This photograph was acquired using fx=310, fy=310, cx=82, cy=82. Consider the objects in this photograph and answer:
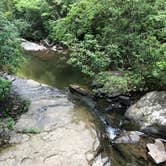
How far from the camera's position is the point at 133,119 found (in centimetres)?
859

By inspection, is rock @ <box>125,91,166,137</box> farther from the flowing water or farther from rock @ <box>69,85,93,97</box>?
rock @ <box>69,85,93,97</box>

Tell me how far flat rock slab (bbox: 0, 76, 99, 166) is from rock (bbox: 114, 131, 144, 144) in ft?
2.16

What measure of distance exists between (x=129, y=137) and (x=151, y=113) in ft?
3.53

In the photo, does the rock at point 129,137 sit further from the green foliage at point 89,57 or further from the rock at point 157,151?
the green foliage at point 89,57

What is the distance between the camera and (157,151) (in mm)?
7121

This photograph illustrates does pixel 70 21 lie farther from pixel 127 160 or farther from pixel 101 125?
pixel 127 160

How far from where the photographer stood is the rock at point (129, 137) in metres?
7.64

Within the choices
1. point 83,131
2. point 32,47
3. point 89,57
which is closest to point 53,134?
point 83,131

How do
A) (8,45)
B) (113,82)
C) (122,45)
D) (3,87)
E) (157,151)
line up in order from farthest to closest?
1. (122,45)
2. (113,82)
3. (8,45)
4. (3,87)
5. (157,151)

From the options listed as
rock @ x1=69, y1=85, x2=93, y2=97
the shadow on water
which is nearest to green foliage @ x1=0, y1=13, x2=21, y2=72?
the shadow on water

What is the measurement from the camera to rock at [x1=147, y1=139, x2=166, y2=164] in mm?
6844

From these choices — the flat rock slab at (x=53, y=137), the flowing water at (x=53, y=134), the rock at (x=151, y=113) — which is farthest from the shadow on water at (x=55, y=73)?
the rock at (x=151, y=113)

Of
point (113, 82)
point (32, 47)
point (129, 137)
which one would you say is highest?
point (113, 82)

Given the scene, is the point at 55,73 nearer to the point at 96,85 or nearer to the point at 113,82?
the point at 96,85
